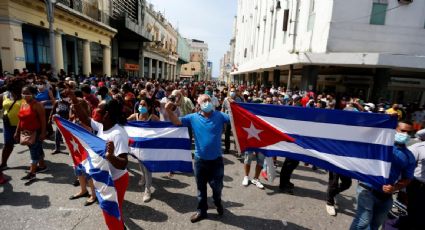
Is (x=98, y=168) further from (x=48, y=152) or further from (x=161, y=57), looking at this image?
(x=161, y=57)

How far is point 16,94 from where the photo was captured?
15.8 ft

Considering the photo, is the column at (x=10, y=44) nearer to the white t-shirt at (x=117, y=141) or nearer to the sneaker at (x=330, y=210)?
the white t-shirt at (x=117, y=141)

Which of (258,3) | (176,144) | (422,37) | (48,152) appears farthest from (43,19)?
(258,3)

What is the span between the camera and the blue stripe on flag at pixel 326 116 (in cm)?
315

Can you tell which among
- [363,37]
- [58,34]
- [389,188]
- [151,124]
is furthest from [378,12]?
[58,34]

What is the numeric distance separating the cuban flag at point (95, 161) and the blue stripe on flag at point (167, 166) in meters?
1.20

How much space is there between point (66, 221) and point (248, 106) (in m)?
3.29

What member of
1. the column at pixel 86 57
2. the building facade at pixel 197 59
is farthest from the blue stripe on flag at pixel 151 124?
the building facade at pixel 197 59

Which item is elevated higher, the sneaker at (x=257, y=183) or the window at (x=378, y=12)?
the window at (x=378, y=12)

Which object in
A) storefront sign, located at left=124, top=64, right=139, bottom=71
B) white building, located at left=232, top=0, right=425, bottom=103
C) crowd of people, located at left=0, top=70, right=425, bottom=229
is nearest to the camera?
crowd of people, located at left=0, top=70, right=425, bottom=229

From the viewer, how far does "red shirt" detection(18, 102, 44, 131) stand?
458cm

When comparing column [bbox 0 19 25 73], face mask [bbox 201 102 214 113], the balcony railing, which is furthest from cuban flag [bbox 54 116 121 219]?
the balcony railing

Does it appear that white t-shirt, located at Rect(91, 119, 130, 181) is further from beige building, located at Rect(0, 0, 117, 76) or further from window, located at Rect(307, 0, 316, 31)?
window, located at Rect(307, 0, 316, 31)

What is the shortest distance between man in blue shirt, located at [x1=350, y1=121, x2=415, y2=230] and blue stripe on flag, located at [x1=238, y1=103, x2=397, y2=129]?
22 cm
